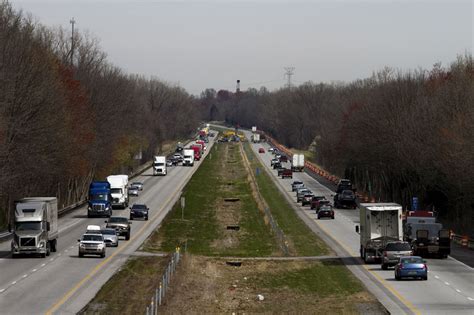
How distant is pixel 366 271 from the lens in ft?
176

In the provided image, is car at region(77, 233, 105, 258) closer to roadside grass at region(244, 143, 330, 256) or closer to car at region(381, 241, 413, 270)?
roadside grass at region(244, 143, 330, 256)

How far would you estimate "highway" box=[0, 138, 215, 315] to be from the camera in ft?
129

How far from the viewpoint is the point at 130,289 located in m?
44.3

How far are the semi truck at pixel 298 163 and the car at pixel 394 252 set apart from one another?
123145 millimetres

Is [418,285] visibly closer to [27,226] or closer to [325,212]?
[27,226]

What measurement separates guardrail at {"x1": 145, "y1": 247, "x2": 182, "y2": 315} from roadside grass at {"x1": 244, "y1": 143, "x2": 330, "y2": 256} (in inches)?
525

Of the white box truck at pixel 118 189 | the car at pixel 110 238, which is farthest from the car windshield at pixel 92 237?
the white box truck at pixel 118 189

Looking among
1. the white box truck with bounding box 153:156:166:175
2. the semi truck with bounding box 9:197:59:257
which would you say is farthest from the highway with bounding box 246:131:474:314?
the white box truck with bounding box 153:156:166:175

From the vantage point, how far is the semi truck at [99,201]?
96125mm

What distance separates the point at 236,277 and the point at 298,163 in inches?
5034

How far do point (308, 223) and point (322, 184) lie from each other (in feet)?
198

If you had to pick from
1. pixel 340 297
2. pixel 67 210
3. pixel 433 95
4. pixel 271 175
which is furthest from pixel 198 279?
pixel 271 175

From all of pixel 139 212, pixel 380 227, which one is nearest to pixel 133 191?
pixel 139 212

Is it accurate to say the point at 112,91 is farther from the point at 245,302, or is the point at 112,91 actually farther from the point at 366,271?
the point at 245,302
